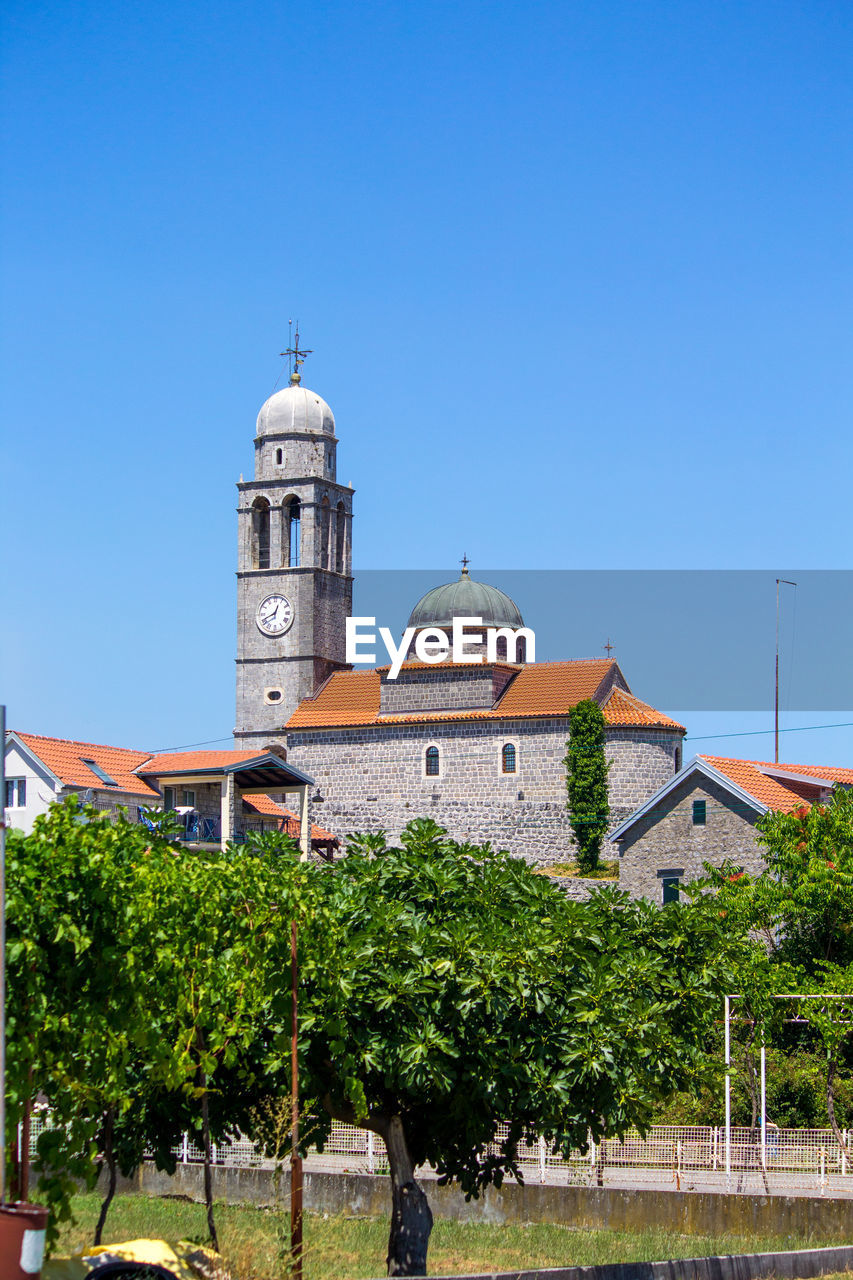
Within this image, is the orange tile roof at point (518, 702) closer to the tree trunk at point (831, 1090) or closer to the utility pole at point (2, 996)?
the tree trunk at point (831, 1090)

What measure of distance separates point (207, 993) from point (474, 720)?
44972 millimetres

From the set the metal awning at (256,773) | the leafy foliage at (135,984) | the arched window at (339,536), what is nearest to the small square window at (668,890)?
the metal awning at (256,773)

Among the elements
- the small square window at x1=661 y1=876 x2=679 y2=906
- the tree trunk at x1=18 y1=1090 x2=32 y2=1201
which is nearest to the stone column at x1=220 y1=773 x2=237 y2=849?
the small square window at x1=661 y1=876 x2=679 y2=906

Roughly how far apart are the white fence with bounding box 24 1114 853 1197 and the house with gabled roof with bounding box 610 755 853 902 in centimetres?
1763

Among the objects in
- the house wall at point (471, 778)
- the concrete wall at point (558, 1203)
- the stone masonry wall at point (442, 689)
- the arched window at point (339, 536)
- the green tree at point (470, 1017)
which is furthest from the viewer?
the arched window at point (339, 536)

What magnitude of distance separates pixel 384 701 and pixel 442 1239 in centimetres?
4126

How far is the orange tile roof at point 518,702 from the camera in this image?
2223 inches

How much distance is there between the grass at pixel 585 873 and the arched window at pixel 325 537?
1877 cm

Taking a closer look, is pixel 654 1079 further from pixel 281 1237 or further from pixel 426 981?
pixel 281 1237

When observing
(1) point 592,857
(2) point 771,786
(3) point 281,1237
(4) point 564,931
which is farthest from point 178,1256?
(1) point 592,857

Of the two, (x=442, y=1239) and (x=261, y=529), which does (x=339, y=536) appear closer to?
(x=261, y=529)

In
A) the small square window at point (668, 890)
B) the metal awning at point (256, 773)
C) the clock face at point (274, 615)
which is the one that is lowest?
the small square window at point (668, 890)

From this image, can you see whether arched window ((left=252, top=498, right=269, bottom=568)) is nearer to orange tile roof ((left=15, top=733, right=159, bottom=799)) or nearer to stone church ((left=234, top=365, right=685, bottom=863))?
stone church ((left=234, top=365, right=685, bottom=863))

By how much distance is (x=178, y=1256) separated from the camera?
432 inches
